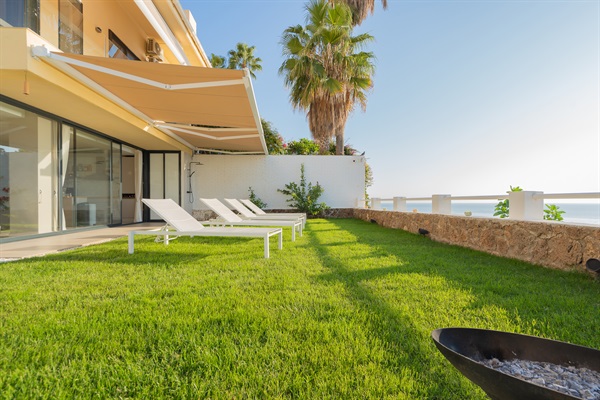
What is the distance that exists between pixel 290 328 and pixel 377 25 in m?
17.9

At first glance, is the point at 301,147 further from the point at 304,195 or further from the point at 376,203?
the point at 376,203

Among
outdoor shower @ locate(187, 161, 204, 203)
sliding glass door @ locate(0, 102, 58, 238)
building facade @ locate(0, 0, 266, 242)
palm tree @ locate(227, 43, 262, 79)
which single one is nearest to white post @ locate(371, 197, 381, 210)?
building facade @ locate(0, 0, 266, 242)

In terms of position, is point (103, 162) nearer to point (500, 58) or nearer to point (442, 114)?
point (500, 58)

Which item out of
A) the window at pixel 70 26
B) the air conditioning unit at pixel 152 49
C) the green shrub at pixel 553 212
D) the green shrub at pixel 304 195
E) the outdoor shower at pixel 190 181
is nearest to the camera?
the green shrub at pixel 553 212

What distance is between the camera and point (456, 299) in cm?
297

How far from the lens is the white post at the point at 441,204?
754 centimetres

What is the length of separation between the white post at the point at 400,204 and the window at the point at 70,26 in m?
9.72

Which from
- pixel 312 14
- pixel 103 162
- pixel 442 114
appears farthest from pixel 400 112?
pixel 103 162

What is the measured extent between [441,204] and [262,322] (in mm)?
6555

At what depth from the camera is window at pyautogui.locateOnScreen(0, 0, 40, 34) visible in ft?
19.1

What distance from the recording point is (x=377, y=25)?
54.0 ft

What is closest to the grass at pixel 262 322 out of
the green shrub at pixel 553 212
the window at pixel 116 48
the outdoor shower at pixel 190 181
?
the green shrub at pixel 553 212

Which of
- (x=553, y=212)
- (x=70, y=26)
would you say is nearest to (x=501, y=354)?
(x=553, y=212)

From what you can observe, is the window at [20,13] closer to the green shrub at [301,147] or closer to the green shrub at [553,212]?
the green shrub at [553,212]
